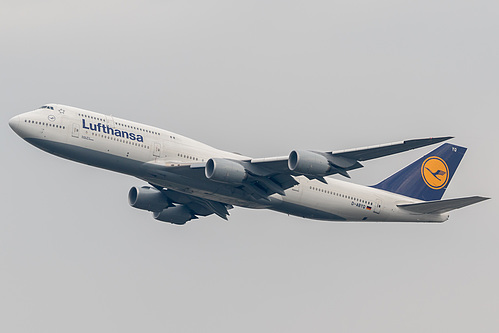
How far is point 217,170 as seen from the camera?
5653cm

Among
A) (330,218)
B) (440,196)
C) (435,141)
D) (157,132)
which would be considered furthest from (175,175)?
(440,196)

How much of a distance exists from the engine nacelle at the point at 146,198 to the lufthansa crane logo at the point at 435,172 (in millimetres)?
19426

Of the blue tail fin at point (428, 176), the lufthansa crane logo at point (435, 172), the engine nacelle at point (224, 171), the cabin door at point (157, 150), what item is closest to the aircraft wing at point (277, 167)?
the engine nacelle at point (224, 171)

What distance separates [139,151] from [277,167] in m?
8.53

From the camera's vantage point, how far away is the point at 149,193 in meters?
65.6

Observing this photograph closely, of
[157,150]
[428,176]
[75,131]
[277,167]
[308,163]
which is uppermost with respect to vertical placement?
[75,131]

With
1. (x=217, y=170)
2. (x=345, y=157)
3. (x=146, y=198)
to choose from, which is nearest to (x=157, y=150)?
(x=217, y=170)

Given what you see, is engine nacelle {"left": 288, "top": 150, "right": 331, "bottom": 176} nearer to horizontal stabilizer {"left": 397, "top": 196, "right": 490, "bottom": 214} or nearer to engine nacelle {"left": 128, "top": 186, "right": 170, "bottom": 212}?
horizontal stabilizer {"left": 397, "top": 196, "right": 490, "bottom": 214}

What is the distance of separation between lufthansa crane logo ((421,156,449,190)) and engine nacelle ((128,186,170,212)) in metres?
19.4

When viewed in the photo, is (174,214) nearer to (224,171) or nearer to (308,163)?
(224,171)

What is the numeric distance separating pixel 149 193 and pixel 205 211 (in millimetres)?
4911

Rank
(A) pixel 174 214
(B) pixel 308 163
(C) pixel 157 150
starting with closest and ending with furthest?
(B) pixel 308 163
(C) pixel 157 150
(A) pixel 174 214

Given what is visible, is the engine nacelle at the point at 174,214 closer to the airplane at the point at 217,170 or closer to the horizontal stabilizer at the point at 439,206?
the airplane at the point at 217,170

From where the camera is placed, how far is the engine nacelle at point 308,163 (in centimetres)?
5559
